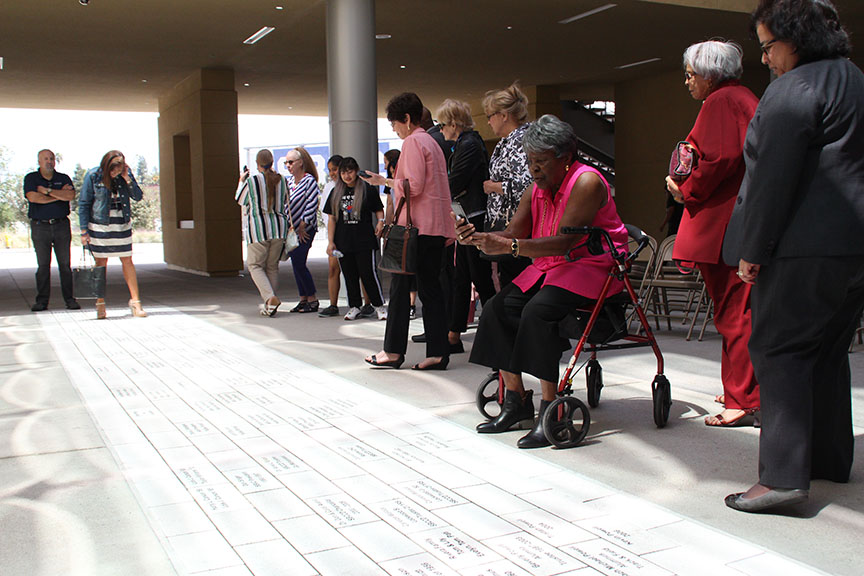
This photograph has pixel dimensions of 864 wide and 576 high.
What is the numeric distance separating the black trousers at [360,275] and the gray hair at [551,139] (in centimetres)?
459

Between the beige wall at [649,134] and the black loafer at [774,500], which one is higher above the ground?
the beige wall at [649,134]

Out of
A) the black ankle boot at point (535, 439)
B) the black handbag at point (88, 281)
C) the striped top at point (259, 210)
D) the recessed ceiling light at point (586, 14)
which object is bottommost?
the black ankle boot at point (535, 439)

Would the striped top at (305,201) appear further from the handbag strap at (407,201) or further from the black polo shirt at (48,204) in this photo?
the handbag strap at (407,201)

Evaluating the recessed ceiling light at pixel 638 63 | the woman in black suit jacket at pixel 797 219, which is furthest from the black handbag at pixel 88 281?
the recessed ceiling light at pixel 638 63

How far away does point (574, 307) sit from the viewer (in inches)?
148

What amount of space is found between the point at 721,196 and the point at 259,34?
35.3 feet

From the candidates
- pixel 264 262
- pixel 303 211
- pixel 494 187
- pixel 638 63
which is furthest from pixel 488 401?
pixel 638 63

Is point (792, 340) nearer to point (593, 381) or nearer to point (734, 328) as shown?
point (734, 328)

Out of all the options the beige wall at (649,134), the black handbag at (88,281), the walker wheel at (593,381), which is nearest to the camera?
the walker wheel at (593,381)

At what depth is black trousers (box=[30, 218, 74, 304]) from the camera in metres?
9.71

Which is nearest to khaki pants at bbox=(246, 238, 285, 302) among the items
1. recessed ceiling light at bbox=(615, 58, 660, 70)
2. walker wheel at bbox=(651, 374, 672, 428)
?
walker wheel at bbox=(651, 374, 672, 428)

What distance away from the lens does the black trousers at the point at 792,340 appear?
2.72m

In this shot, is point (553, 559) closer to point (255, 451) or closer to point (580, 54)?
point (255, 451)

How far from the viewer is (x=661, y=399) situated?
3.95m
